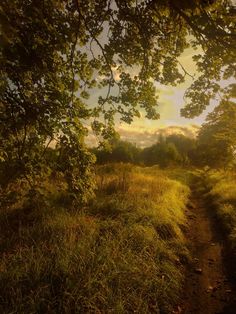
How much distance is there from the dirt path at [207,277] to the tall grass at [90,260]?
30cm

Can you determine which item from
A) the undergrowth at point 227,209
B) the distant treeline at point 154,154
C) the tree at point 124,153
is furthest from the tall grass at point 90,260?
the tree at point 124,153

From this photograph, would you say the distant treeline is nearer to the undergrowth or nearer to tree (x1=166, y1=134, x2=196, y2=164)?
tree (x1=166, y1=134, x2=196, y2=164)

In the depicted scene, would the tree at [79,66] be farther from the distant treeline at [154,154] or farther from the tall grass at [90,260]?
the distant treeline at [154,154]

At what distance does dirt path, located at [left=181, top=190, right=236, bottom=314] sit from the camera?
19.4 ft

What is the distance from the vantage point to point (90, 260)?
6066 millimetres

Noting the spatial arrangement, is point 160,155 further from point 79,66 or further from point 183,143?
point 79,66

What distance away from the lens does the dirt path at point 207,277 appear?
591cm

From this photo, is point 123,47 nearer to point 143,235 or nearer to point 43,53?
point 43,53

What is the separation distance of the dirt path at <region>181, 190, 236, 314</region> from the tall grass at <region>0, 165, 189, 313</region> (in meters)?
0.30

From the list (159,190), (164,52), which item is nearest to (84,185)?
(164,52)

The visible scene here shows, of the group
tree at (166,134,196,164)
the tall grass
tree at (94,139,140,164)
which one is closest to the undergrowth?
the tall grass

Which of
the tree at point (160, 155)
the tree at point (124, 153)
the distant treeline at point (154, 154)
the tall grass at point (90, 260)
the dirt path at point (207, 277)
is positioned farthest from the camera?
the tree at point (124, 153)

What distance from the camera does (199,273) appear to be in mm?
7246

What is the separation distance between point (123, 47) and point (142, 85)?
3.48ft
